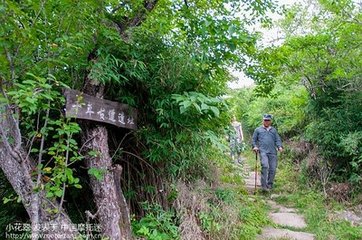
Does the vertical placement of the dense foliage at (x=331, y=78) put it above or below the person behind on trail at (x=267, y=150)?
above

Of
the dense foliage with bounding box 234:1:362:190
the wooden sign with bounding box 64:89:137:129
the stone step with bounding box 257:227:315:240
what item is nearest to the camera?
the wooden sign with bounding box 64:89:137:129

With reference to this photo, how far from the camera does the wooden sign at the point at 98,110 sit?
234 cm

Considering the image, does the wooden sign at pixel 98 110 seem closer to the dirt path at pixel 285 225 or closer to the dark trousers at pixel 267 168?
the dirt path at pixel 285 225

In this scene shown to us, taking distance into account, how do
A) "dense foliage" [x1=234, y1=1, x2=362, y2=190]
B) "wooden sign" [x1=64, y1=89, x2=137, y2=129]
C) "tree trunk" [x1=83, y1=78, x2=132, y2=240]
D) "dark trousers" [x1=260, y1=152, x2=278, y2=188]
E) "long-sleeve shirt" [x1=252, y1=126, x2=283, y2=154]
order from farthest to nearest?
"long-sleeve shirt" [x1=252, y1=126, x2=283, y2=154] → "dark trousers" [x1=260, y1=152, x2=278, y2=188] → "dense foliage" [x1=234, y1=1, x2=362, y2=190] → "tree trunk" [x1=83, y1=78, x2=132, y2=240] → "wooden sign" [x1=64, y1=89, x2=137, y2=129]

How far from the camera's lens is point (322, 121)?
5.23m

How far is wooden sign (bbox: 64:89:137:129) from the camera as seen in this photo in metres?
2.34

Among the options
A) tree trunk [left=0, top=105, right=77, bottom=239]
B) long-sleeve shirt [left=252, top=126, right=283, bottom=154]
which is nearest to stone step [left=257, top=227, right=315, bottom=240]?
long-sleeve shirt [left=252, top=126, right=283, bottom=154]

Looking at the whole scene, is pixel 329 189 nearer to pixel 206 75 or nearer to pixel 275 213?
pixel 275 213

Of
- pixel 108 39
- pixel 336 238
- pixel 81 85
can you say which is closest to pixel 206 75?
pixel 108 39

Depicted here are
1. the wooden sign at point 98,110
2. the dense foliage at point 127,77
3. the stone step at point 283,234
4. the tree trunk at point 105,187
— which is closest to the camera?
the dense foliage at point 127,77

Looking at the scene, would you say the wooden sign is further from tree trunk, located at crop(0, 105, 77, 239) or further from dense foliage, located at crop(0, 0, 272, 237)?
tree trunk, located at crop(0, 105, 77, 239)

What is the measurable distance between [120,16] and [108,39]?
0.58m

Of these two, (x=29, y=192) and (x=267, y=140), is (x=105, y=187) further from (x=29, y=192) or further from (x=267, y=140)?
(x=267, y=140)

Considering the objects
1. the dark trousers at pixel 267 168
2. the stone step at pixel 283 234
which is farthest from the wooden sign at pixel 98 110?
the dark trousers at pixel 267 168
